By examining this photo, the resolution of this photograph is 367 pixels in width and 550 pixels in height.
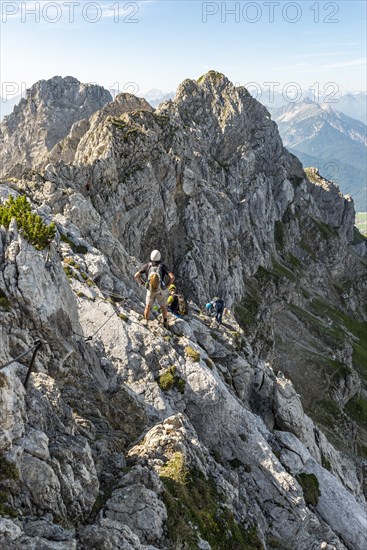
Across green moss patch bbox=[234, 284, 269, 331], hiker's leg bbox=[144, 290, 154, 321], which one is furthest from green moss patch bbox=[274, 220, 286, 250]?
hiker's leg bbox=[144, 290, 154, 321]

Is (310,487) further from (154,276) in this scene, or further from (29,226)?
(29,226)

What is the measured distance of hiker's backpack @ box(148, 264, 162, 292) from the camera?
24.4m

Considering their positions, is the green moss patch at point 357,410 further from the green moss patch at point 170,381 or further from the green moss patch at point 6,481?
the green moss patch at point 6,481

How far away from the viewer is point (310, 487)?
78.4 ft

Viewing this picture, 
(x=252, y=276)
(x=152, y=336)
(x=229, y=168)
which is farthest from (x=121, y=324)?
A: (x=229, y=168)

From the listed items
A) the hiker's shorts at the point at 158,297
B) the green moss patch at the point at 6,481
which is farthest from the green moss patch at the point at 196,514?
the hiker's shorts at the point at 158,297

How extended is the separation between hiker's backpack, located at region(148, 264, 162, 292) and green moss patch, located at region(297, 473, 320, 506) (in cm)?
1359

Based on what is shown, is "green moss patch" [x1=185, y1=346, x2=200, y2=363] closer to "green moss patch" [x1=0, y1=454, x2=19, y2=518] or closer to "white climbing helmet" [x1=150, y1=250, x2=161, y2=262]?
"white climbing helmet" [x1=150, y1=250, x2=161, y2=262]

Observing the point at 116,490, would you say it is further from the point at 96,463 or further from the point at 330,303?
the point at 330,303

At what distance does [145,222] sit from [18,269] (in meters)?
→ 55.9

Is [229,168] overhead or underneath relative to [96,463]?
underneath

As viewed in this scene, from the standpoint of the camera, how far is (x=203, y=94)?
147750 millimetres

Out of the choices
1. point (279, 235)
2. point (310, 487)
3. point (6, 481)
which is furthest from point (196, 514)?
point (279, 235)

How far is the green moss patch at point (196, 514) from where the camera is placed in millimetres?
14469
